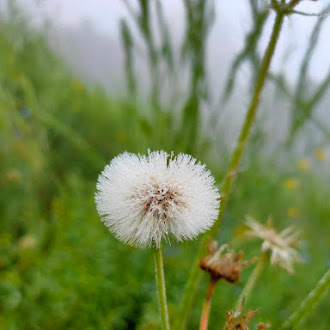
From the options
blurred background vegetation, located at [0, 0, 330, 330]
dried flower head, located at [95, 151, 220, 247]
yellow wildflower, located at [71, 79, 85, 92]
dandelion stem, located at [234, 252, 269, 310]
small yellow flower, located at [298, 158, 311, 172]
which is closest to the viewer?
dried flower head, located at [95, 151, 220, 247]

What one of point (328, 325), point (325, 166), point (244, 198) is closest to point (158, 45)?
point (244, 198)

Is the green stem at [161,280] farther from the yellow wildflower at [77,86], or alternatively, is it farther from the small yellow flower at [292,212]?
the yellow wildflower at [77,86]

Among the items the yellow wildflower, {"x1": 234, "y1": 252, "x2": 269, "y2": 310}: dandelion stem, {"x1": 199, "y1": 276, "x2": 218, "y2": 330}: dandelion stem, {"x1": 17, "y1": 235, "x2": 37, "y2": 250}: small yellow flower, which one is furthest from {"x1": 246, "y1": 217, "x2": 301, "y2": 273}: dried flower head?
the yellow wildflower

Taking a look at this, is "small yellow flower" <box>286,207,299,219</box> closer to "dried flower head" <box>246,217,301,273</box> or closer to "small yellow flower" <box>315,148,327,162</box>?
"small yellow flower" <box>315,148,327,162</box>

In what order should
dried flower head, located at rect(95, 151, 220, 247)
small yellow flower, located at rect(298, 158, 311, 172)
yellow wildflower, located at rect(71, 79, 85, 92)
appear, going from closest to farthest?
dried flower head, located at rect(95, 151, 220, 247), small yellow flower, located at rect(298, 158, 311, 172), yellow wildflower, located at rect(71, 79, 85, 92)

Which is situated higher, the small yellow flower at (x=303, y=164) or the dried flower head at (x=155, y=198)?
the small yellow flower at (x=303, y=164)

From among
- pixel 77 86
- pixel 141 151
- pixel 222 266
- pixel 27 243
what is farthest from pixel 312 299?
pixel 77 86

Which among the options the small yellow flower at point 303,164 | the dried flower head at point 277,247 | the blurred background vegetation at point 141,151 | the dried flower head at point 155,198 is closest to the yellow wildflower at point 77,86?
the blurred background vegetation at point 141,151

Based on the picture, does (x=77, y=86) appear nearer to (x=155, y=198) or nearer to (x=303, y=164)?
(x=303, y=164)
